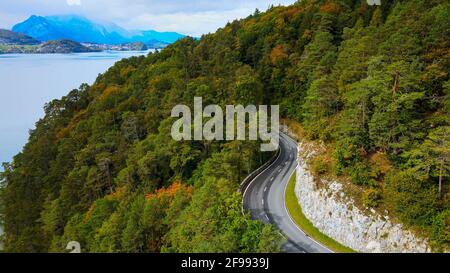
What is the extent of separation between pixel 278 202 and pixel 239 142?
783cm

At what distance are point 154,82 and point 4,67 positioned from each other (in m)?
64.5

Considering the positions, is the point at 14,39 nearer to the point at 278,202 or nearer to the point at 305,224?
the point at 278,202

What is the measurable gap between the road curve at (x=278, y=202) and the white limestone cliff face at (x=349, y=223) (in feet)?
5.80

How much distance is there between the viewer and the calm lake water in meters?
80.7

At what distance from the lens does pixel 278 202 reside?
32688 mm

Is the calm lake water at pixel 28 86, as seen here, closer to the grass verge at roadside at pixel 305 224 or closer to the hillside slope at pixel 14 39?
the hillside slope at pixel 14 39

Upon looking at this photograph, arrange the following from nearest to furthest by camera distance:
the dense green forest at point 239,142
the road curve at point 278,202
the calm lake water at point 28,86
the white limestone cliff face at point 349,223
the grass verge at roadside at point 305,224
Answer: the white limestone cliff face at point 349,223 < the dense green forest at point 239,142 < the grass verge at roadside at point 305,224 < the road curve at point 278,202 < the calm lake water at point 28,86

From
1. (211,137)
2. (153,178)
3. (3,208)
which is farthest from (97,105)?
(211,137)

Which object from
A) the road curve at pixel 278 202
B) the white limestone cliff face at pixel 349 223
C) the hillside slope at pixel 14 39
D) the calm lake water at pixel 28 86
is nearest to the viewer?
the white limestone cliff face at pixel 349 223

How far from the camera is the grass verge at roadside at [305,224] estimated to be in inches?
1025

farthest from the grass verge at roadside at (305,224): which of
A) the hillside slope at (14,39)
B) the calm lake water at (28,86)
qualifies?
the hillside slope at (14,39)

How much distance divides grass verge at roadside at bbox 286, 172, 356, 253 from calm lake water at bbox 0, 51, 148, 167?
6699 centimetres

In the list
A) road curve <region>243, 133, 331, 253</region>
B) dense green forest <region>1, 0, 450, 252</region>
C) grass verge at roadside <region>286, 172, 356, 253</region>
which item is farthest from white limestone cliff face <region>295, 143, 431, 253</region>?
road curve <region>243, 133, 331, 253</region>

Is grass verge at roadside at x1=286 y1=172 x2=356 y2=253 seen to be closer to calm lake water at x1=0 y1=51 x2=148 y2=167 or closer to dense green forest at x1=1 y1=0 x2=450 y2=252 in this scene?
dense green forest at x1=1 y1=0 x2=450 y2=252
